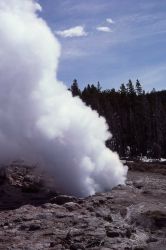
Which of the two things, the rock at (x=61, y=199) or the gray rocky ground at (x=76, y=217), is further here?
the rock at (x=61, y=199)

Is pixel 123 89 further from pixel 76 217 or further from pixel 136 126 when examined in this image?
pixel 76 217

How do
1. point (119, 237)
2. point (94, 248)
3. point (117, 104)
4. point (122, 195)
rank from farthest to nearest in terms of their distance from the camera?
point (117, 104) < point (122, 195) < point (119, 237) < point (94, 248)

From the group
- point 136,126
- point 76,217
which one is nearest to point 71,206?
point 76,217

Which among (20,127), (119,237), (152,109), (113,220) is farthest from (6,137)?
(152,109)

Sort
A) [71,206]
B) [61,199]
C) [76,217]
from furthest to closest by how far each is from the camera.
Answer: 1. [61,199]
2. [71,206]
3. [76,217]

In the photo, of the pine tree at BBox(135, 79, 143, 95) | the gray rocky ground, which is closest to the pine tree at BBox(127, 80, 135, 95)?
the pine tree at BBox(135, 79, 143, 95)

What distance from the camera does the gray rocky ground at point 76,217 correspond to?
15.9m

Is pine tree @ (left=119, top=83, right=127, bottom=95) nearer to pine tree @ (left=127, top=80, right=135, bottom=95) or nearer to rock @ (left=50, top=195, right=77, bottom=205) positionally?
pine tree @ (left=127, top=80, right=135, bottom=95)

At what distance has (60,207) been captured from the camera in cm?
1995

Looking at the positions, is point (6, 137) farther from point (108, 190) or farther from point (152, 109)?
point (152, 109)

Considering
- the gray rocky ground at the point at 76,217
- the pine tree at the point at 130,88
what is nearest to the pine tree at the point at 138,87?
the pine tree at the point at 130,88

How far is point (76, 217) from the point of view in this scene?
60.6 feet

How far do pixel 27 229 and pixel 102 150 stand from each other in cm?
918

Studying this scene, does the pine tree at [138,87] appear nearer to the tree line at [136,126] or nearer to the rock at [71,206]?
the tree line at [136,126]
